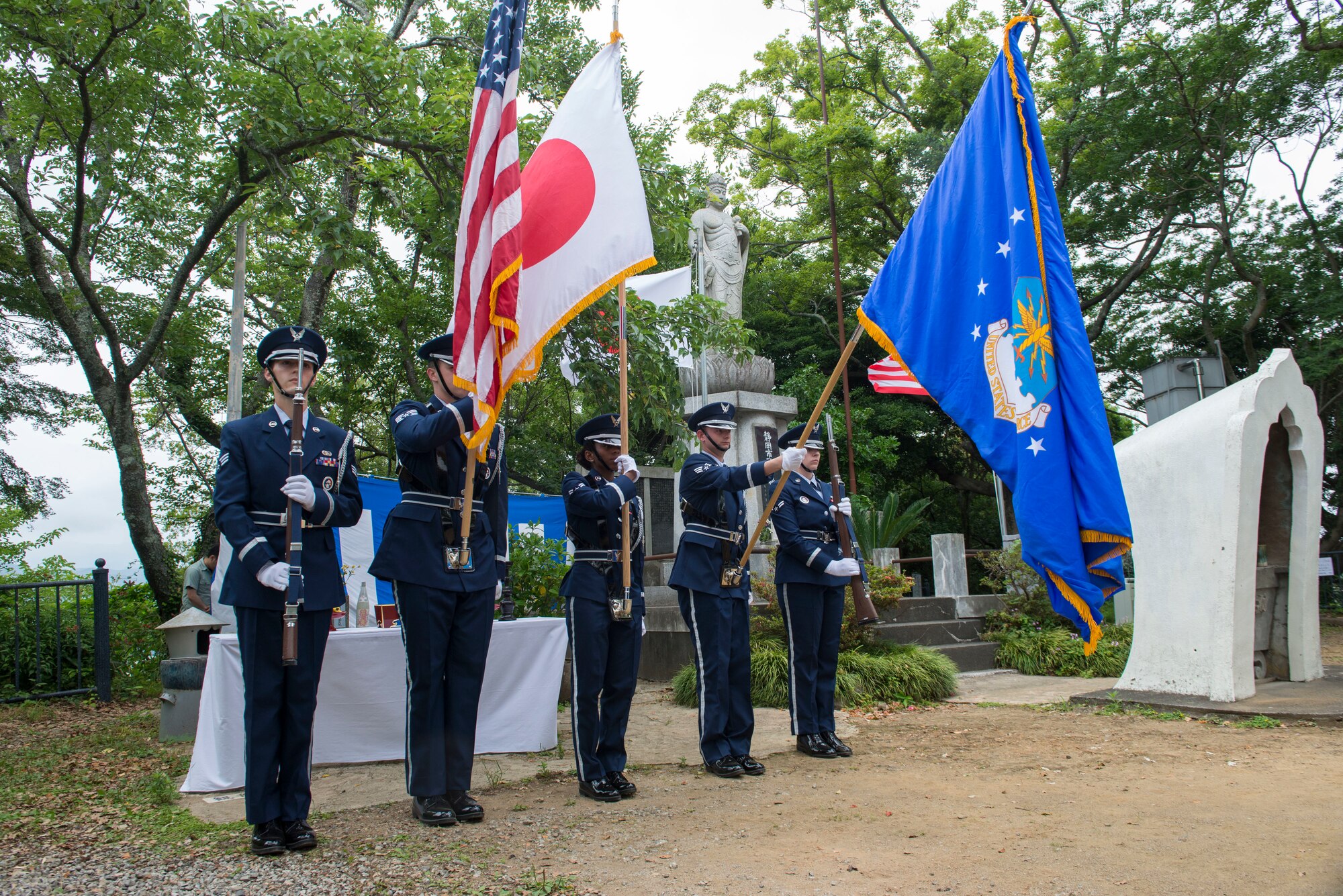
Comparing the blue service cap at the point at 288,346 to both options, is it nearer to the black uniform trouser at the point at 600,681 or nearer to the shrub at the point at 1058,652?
the black uniform trouser at the point at 600,681

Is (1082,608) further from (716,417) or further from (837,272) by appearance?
(837,272)

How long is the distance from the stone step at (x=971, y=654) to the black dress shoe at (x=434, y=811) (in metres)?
6.51

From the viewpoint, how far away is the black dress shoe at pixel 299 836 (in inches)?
140

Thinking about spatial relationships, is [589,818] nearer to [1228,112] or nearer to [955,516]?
[1228,112]

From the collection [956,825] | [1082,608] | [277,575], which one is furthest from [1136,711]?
[277,575]

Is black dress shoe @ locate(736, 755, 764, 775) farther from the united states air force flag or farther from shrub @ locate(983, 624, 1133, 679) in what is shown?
shrub @ locate(983, 624, 1133, 679)

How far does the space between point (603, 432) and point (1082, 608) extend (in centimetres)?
232

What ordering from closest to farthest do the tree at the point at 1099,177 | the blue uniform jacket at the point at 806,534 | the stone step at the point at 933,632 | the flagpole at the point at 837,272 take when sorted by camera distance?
the blue uniform jacket at the point at 806,534 < the stone step at the point at 933,632 < the flagpole at the point at 837,272 < the tree at the point at 1099,177

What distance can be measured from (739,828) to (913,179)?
17.4 m

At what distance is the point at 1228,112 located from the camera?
625 inches

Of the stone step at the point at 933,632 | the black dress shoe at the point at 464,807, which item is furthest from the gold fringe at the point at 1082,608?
the stone step at the point at 933,632

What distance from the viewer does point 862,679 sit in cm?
752

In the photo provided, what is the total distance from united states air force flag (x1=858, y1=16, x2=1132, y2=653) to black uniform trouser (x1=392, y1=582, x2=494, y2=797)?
2.28 meters

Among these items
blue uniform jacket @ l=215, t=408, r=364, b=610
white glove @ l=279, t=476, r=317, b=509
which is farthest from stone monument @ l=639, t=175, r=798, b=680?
white glove @ l=279, t=476, r=317, b=509
